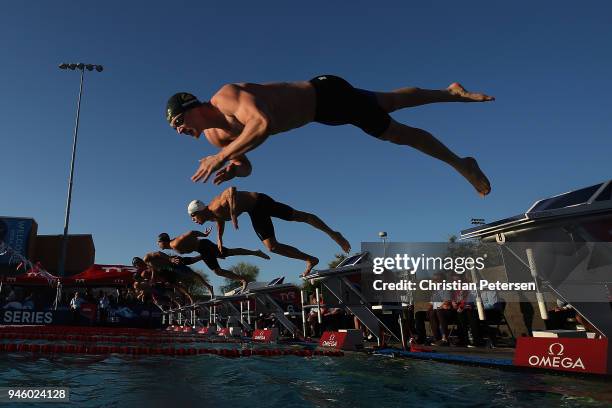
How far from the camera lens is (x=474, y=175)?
4.51m

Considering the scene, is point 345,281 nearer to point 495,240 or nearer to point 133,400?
point 495,240

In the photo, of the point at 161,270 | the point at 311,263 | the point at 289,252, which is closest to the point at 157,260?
the point at 161,270

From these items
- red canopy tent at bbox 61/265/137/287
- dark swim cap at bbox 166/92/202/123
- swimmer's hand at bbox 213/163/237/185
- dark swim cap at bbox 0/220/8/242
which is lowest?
swimmer's hand at bbox 213/163/237/185

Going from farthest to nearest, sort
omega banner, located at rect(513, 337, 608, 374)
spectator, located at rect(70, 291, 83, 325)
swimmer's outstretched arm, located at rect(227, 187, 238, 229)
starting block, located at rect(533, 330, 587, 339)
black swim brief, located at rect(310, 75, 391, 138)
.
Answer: spectator, located at rect(70, 291, 83, 325) → swimmer's outstretched arm, located at rect(227, 187, 238, 229) → starting block, located at rect(533, 330, 587, 339) → omega banner, located at rect(513, 337, 608, 374) → black swim brief, located at rect(310, 75, 391, 138)

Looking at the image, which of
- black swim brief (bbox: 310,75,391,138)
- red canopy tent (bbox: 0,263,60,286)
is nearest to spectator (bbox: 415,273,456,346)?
black swim brief (bbox: 310,75,391,138)

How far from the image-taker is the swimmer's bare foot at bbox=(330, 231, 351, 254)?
675 centimetres

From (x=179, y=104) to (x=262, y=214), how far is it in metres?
4.07

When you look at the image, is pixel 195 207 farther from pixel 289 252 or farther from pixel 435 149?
pixel 435 149

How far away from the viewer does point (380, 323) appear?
9070 millimetres

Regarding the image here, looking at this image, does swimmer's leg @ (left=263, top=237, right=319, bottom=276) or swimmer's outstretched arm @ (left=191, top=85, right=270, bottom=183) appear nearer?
swimmer's outstretched arm @ (left=191, top=85, right=270, bottom=183)

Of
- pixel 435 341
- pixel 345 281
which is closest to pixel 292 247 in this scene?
pixel 345 281

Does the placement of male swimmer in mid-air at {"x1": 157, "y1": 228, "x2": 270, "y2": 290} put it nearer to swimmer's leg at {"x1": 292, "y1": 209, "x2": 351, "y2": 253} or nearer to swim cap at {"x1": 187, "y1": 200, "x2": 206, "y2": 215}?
swim cap at {"x1": 187, "y1": 200, "x2": 206, "y2": 215}

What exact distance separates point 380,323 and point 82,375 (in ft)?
18.7

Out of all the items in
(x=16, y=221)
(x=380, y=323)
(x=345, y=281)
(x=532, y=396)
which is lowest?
(x=532, y=396)
